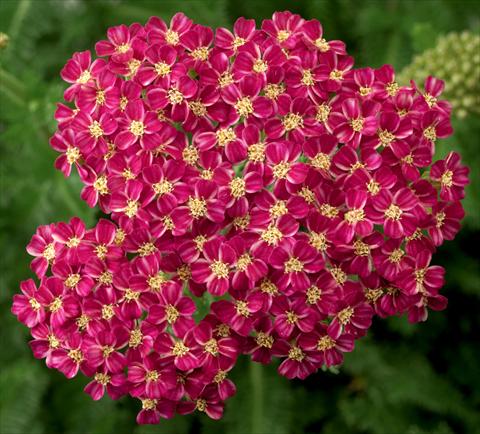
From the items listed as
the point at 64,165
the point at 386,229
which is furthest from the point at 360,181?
the point at 64,165

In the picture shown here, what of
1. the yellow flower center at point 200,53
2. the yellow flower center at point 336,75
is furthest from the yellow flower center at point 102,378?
the yellow flower center at point 336,75

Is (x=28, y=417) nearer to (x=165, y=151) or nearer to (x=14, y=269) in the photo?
(x=14, y=269)

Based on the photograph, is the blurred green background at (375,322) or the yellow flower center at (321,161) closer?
the yellow flower center at (321,161)

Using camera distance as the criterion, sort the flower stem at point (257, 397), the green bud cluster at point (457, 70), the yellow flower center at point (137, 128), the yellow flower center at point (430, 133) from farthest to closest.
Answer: the flower stem at point (257, 397) < the green bud cluster at point (457, 70) < the yellow flower center at point (430, 133) < the yellow flower center at point (137, 128)

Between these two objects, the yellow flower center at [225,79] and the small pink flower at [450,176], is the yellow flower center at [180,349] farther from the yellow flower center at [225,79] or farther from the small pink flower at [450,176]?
the small pink flower at [450,176]

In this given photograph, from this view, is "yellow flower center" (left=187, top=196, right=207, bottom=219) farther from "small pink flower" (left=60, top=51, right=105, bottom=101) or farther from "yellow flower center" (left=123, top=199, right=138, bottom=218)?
"small pink flower" (left=60, top=51, right=105, bottom=101)

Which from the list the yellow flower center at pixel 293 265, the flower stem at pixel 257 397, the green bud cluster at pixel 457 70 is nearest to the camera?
the yellow flower center at pixel 293 265

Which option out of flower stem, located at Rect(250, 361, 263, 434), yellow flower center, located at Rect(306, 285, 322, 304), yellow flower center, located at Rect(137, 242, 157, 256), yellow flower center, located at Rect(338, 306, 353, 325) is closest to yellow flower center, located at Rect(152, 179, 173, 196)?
yellow flower center, located at Rect(137, 242, 157, 256)

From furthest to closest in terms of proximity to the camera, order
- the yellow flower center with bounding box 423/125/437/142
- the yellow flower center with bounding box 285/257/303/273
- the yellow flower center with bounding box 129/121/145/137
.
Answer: the yellow flower center with bounding box 423/125/437/142, the yellow flower center with bounding box 129/121/145/137, the yellow flower center with bounding box 285/257/303/273
